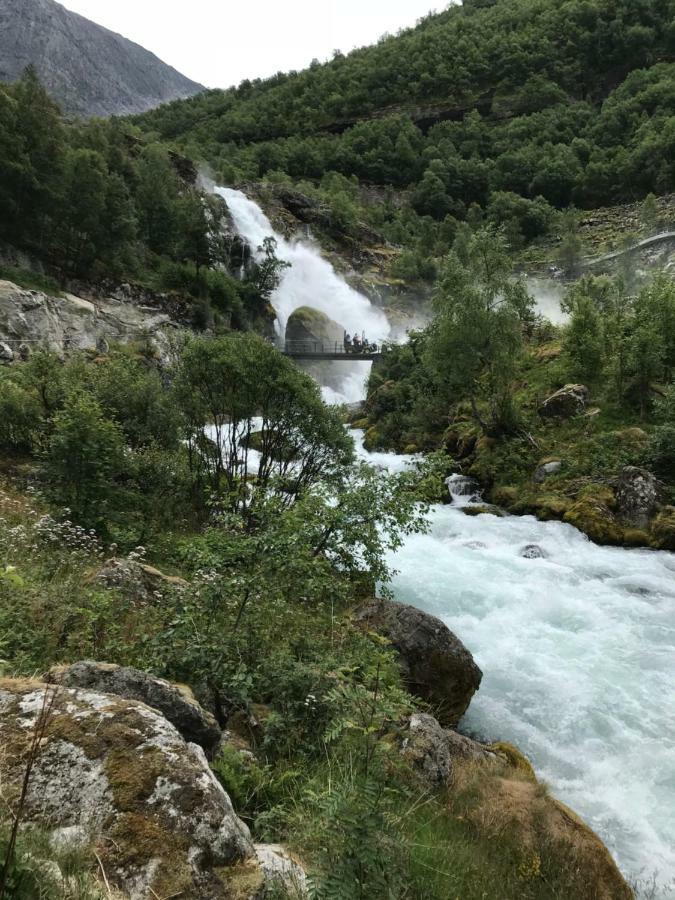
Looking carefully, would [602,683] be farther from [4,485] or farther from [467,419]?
[467,419]

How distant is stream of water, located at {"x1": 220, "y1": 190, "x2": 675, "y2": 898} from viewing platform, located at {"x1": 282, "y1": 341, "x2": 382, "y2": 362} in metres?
24.6

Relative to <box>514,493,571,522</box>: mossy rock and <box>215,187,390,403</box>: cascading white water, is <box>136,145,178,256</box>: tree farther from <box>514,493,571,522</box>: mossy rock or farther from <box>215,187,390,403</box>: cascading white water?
<box>514,493,571,522</box>: mossy rock

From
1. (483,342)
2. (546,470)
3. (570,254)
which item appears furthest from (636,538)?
(570,254)

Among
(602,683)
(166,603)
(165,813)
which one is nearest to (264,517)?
(166,603)

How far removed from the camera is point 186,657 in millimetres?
4559

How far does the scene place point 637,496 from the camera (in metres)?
15.8

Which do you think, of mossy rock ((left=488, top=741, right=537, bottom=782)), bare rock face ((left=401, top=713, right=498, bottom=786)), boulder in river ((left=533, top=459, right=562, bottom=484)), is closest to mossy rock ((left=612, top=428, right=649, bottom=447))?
boulder in river ((left=533, top=459, right=562, bottom=484))

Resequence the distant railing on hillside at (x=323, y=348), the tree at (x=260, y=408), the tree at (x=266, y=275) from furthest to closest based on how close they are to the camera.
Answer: the tree at (x=266, y=275) < the distant railing on hillside at (x=323, y=348) < the tree at (x=260, y=408)

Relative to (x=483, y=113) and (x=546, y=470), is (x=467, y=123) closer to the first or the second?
(x=483, y=113)

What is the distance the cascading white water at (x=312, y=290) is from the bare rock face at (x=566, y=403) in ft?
86.9

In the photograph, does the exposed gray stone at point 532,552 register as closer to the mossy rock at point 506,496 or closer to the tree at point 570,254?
the mossy rock at point 506,496

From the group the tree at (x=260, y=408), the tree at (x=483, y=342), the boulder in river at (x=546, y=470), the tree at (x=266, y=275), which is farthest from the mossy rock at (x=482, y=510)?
the tree at (x=266, y=275)

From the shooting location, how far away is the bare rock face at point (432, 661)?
7664 millimetres

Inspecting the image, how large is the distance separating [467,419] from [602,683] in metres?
19.0
